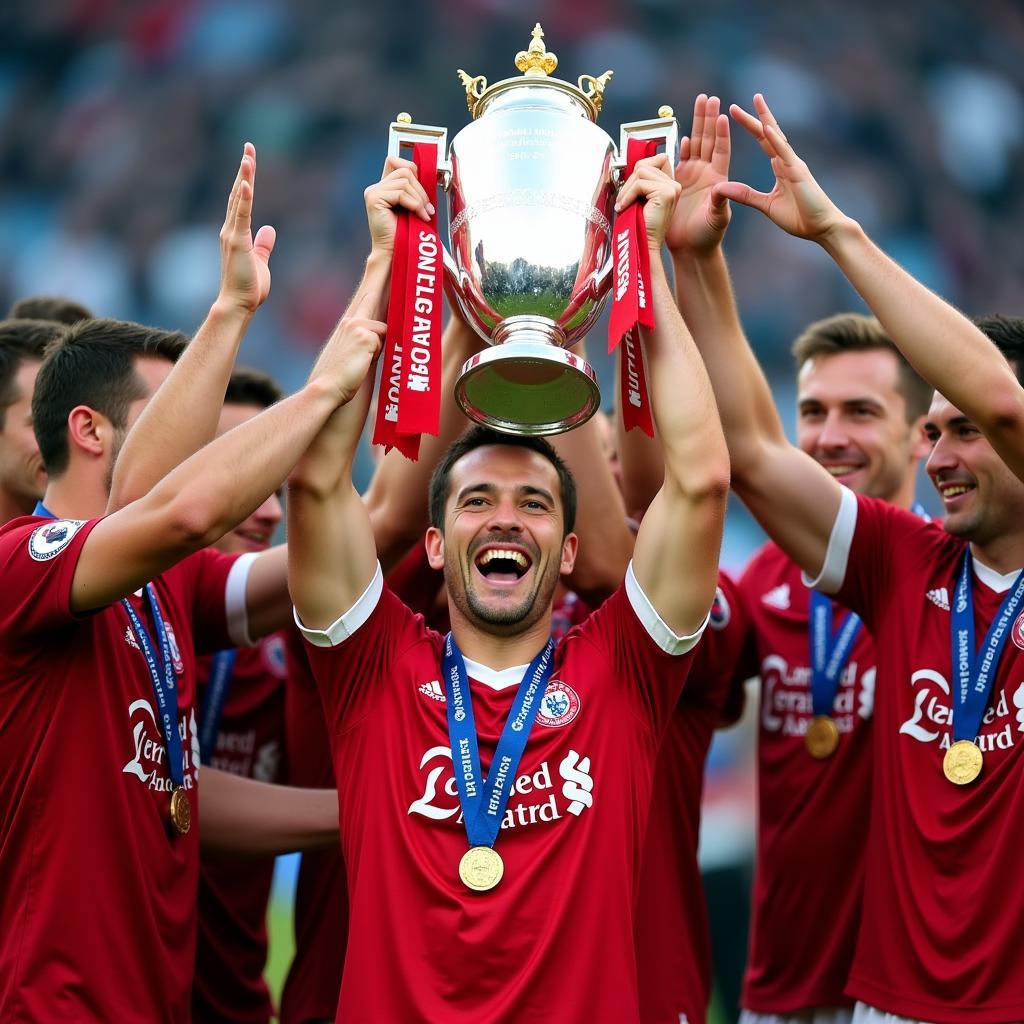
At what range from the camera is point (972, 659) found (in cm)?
354

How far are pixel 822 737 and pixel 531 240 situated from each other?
1.66 meters

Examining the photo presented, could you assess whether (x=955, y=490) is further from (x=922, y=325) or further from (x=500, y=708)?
(x=500, y=708)

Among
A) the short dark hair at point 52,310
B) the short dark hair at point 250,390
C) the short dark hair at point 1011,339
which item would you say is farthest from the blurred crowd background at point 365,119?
the short dark hair at point 1011,339

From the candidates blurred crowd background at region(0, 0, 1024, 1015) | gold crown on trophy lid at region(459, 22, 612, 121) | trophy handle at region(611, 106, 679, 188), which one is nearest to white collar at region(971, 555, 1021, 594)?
trophy handle at region(611, 106, 679, 188)

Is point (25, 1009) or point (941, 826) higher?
point (941, 826)

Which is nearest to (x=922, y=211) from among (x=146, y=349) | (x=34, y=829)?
(x=146, y=349)

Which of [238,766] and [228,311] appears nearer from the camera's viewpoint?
[228,311]

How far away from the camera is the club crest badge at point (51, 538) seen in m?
3.24

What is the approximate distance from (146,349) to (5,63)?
33.3 ft

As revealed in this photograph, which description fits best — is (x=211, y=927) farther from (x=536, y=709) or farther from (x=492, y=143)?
(x=492, y=143)

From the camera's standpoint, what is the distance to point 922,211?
39.4 ft

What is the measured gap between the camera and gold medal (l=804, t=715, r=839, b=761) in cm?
413

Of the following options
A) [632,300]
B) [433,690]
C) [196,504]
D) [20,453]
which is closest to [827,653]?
[433,690]

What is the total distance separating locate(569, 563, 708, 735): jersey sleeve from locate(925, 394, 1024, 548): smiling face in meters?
0.78
